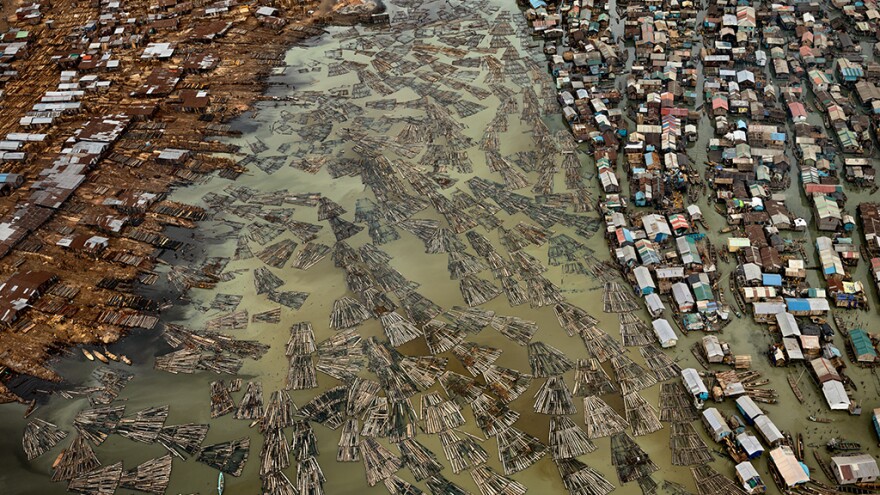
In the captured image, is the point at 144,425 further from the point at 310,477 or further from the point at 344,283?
the point at 344,283

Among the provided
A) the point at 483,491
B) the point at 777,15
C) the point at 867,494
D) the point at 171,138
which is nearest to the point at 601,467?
the point at 483,491

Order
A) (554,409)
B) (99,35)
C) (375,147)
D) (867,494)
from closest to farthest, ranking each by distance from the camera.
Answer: (867,494) < (554,409) < (375,147) < (99,35)

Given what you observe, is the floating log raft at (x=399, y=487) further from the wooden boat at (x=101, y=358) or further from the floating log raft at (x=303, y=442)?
the wooden boat at (x=101, y=358)

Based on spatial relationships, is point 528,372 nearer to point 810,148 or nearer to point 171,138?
point 810,148

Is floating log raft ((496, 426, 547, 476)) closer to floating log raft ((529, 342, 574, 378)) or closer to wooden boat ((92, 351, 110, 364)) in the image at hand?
floating log raft ((529, 342, 574, 378))

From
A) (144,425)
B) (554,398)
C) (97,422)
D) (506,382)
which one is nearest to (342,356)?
(506,382)

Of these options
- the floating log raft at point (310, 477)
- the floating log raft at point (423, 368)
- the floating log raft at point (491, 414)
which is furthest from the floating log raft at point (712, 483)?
the floating log raft at point (310, 477)
